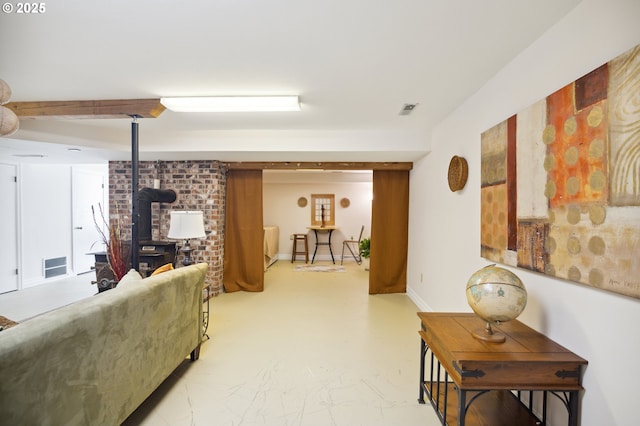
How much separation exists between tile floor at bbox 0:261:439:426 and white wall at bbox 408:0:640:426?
2.64 feet

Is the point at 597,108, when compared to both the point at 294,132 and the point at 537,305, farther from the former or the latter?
the point at 294,132

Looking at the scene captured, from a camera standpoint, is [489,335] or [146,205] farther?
[146,205]

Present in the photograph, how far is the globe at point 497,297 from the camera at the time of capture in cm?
136

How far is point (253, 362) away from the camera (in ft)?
7.76

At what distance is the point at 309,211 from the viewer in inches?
294

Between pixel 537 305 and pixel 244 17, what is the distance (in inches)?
90.0

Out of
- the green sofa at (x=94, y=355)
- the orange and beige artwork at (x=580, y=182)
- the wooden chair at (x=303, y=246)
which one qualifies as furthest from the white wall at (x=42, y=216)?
the orange and beige artwork at (x=580, y=182)

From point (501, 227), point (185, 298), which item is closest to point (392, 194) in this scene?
point (501, 227)

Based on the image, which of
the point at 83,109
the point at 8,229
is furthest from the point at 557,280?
the point at 8,229

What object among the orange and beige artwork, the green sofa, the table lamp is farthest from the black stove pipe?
the orange and beige artwork

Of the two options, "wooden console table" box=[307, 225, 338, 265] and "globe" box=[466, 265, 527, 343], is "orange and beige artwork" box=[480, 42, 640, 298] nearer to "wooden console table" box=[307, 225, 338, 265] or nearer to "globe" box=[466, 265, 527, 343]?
"globe" box=[466, 265, 527, 343]

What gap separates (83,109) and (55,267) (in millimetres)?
3927

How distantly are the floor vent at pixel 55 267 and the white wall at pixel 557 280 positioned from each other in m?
6.37

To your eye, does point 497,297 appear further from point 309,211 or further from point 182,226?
point 309,211
